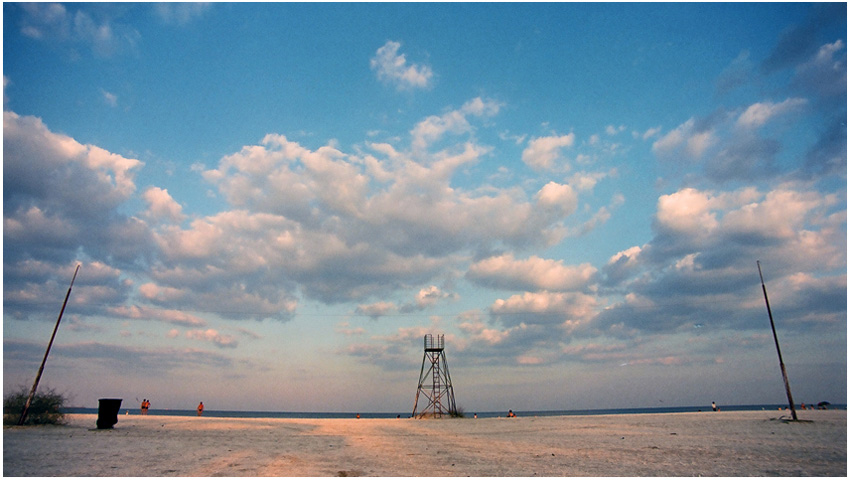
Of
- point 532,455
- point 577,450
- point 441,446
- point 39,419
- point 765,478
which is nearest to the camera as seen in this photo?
point 765,478

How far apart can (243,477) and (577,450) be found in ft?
33.4

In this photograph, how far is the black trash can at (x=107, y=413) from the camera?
20.0m

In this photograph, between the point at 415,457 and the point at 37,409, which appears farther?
the point at 37,409

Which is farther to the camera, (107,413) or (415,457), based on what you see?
(107,413)

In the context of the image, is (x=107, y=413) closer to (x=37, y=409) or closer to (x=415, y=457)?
(x=37, y=409)

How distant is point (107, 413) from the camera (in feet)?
66.2

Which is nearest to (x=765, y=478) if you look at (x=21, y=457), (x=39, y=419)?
(x=21, y=457)

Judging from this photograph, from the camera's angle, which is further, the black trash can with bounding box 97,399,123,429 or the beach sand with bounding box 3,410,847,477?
the black trash can with bounding box 97,399,123,429

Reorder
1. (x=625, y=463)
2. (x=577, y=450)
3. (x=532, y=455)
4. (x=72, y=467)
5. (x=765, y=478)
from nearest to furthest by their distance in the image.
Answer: (x=765, y=478) → (x=72, y=467) → (x=625, y=463) → (x=532, y=455) → (x=577, y=450)

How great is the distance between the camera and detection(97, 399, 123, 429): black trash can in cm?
1995

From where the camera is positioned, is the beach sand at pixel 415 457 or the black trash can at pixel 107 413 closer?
the beach sand at pixel 415 457

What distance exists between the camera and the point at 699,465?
428 inches

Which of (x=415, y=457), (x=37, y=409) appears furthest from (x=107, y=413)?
(x=415, y=457)

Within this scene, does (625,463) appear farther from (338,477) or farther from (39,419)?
(39,419)
